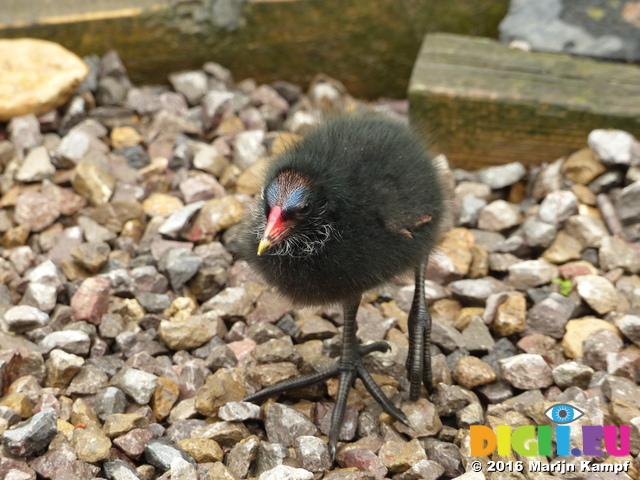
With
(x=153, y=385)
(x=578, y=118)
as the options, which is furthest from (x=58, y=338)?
(x=578, y=118)

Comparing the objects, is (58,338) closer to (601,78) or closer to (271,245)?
(271,245)

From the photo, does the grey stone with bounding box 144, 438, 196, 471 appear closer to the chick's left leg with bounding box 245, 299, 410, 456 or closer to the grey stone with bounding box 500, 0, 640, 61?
the chick's left leg with bounding box 245, 299, 410, 456

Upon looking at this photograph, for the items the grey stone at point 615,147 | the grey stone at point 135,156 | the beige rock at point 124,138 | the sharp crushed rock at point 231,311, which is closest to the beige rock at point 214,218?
the sharp crushed rock at point 231,311

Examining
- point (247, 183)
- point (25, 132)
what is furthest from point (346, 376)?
point (25, 132)

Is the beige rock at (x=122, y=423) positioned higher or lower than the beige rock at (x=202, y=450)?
higher

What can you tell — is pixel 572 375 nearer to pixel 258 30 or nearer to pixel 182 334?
pixel 182 334

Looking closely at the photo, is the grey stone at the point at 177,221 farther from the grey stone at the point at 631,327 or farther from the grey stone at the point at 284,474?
the grey stone at the point at 631,327

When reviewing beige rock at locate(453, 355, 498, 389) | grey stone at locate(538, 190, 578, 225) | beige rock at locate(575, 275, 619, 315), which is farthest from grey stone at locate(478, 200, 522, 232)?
beige rock at locate(453, 355, 498, 389)
